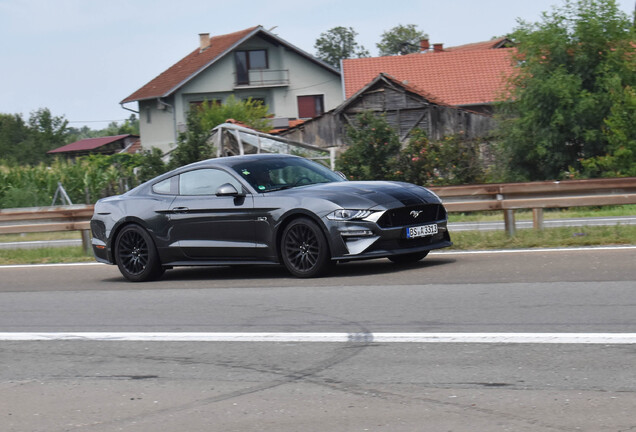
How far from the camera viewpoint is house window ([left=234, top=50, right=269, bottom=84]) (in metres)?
60.8

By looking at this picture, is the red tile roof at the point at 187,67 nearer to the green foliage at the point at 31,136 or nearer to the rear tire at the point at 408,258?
the green foliage at the point at 31,136

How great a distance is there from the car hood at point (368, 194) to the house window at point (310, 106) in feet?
171

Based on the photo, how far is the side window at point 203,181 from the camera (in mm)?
11188

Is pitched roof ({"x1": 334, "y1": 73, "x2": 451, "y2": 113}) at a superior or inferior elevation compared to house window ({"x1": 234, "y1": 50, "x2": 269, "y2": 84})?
inferior

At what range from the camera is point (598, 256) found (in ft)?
34.9

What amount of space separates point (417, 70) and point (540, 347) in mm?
53201

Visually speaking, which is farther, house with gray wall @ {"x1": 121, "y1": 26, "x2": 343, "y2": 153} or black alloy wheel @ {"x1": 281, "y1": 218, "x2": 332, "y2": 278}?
house with gray wall @ {"x1": 121, "y1": 26, "x2": 343, "y2": 153}

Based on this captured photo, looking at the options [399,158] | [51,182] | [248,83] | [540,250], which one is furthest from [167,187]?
[248,83]

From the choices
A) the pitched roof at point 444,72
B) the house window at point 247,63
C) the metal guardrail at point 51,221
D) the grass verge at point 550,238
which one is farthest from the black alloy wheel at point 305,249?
the house window at point 247,63

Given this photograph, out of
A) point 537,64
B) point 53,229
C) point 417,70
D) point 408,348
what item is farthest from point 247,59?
point 408,348

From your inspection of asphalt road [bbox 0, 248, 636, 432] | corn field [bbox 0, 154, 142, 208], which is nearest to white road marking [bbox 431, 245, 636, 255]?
asphalt road [bbox 0, 248, 636, 432]

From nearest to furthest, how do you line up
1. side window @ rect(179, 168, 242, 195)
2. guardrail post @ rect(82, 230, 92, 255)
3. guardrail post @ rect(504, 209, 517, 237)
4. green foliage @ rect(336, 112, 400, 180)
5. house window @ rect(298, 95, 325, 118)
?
side window @ rect(179, 168, 242, 195), guardrail post @ rect(504, 209, 517, 237), guardrail post @ rect(82, 230, 92, 255), green foliage @ rect(336, 112, 400, 180), house window @ rect(298, 95, 325, 118)

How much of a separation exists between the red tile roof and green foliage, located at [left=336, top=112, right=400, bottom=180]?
35284mm

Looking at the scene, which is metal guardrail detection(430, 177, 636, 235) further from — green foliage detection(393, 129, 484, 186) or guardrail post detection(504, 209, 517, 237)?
green foliage detection(393, 129, 484, 186)
